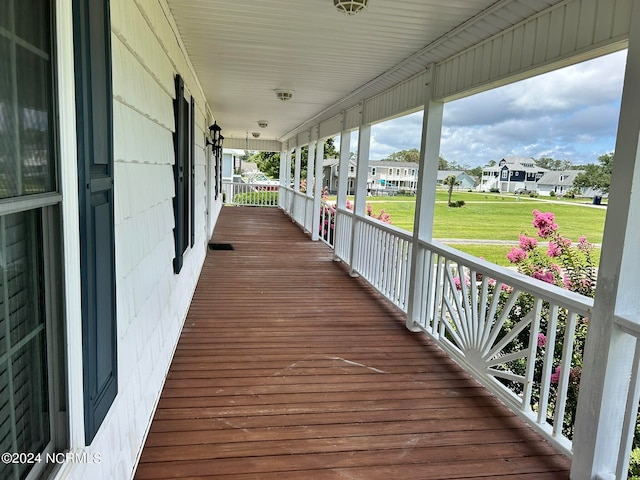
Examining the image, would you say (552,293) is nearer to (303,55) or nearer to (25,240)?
(25,240)

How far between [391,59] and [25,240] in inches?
157

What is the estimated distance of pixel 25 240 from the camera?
3.32ft

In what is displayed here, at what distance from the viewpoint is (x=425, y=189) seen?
4355 millimetres

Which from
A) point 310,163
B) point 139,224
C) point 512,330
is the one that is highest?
point 310,163

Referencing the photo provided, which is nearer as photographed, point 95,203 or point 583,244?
point 95,203

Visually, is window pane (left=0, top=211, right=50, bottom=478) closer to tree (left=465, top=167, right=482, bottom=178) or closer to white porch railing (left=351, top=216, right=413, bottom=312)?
white porch railing (left=351, top=216, right=413, bottom=312)

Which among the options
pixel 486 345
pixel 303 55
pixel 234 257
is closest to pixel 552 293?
pixel 486 345

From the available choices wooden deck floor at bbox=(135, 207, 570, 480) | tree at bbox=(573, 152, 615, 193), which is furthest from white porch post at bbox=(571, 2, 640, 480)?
tree at bbox=(573, 152, 615, 193)

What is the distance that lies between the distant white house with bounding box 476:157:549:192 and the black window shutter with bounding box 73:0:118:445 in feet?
11.7

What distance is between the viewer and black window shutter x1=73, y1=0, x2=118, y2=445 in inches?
49.3

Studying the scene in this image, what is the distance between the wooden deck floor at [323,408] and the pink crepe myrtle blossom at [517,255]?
3.93 ft

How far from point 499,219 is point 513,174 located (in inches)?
47.4

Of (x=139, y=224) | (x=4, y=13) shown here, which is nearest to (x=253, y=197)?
(x=139, y=224)

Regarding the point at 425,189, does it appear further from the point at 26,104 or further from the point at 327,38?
the point at 26,104
